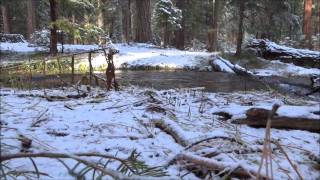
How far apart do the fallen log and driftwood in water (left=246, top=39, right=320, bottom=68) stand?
2371 millimetres

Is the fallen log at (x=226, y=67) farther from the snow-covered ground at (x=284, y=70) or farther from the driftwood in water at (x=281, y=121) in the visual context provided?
the driftwood in water at (x=281, y=121)

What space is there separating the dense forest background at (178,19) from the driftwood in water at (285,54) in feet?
2.58

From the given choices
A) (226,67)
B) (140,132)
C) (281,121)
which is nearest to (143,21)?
(226,67)

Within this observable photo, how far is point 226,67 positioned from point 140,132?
10.4 metres

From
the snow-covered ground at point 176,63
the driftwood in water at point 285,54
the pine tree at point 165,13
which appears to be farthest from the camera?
the pine tree at point 165,13

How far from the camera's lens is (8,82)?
775cm

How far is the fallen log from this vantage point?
1270 cm

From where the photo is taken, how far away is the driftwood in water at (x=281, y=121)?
4.37 m

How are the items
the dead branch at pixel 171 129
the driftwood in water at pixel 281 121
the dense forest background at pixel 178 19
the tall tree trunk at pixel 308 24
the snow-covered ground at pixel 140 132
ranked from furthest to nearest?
the tall tree trunk at pixel 308 24
the dense forest background at pixel 178 19
the driftwood in water at pixel 281 121
the dead branch at pixel 171 129
the snow-covered ground at pixel 140 132

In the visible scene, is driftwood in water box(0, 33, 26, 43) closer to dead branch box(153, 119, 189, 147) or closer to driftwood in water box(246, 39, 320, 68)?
driftwood in water box(246, 39, 320, 68)

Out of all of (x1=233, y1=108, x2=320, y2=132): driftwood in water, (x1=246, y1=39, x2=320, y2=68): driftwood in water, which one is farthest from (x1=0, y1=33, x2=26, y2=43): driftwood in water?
(x1=233, y1=108, x2=320, y2=132): driftwood in water

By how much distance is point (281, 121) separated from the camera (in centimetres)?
443

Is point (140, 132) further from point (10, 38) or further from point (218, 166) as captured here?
point (10, 38)

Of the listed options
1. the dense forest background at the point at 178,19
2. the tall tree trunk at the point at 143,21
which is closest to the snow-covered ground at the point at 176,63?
the dense forest background at the point at 178,19
